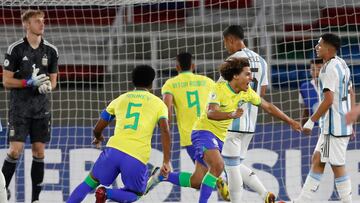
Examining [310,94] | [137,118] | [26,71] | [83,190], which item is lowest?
[83,190]

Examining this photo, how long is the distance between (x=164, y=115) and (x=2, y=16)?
234 inches

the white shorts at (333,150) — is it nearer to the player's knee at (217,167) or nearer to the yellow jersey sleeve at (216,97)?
the player's knee at (217,167)

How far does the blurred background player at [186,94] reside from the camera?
11.4 metres

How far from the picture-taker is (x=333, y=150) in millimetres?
10703

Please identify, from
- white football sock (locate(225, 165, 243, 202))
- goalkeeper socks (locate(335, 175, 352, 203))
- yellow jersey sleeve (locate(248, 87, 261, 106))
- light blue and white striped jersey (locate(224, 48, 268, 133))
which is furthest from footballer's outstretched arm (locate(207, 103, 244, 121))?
goalkeeper socks (locate(335, 175, 352, 203))

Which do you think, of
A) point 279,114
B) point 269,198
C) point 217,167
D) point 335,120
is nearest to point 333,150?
point 335,120

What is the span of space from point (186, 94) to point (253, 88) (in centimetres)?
91

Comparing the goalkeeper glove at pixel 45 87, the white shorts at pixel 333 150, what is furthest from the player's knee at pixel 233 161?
the goalkeeper glove at pixel 45 87

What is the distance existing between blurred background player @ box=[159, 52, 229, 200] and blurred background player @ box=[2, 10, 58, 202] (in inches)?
49.0

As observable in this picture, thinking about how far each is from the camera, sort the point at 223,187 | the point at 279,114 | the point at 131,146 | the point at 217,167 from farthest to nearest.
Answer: the point at 223,187, the point at 217,167, the point at 279,114, the point at 131,146

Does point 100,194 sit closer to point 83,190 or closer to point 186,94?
point 83,190

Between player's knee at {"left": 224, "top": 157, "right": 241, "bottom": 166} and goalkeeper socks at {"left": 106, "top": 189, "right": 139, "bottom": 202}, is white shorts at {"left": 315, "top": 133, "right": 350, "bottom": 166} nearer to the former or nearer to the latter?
player's knee at {"left": 224, "top": 157, "right": 241, "bottom": 166}

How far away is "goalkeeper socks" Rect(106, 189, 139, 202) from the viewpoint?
9680 millimetres

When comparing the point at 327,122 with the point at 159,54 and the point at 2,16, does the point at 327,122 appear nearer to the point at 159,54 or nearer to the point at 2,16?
the point at 159,54
